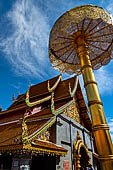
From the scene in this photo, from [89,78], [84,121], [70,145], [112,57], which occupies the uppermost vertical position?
[112,57]

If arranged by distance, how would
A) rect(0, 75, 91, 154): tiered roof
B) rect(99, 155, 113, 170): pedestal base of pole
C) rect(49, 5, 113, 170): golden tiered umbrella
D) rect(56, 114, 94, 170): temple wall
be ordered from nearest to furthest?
1. rect(99, 155, 113, 170): pedestal base of pole
2. rect(49, 5, 113, 170): golden tiered umbrella
3. rect(0, 75, 91, 154): tiered roof
4. rect(56, 114, 94, 170): temple wall

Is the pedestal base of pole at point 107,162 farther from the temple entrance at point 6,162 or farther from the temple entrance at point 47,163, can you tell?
the temple entrance at point 6,162

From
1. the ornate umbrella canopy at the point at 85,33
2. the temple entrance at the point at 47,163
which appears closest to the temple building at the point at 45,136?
the temple entrance at the point at 47,163

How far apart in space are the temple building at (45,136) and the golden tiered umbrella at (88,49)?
1978mm

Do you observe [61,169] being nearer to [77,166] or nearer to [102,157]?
[77,166]

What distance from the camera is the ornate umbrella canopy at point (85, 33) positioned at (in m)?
3.80

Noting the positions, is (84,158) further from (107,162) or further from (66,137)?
(107,162)

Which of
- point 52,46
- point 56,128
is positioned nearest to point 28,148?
point 56,128

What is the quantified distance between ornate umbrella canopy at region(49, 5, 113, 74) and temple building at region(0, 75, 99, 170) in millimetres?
2240

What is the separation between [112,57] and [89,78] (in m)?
2.63

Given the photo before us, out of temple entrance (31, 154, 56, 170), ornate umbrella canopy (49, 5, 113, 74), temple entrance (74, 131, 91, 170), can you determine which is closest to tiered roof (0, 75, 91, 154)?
temple entrance (31, 154, 56, 170)

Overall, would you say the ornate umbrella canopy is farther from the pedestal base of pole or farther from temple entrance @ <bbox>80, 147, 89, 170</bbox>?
temple entrance @ <bbox>80, 147, 89, 170</bbox>

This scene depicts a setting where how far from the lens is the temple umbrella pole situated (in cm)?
226

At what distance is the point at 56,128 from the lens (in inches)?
223
